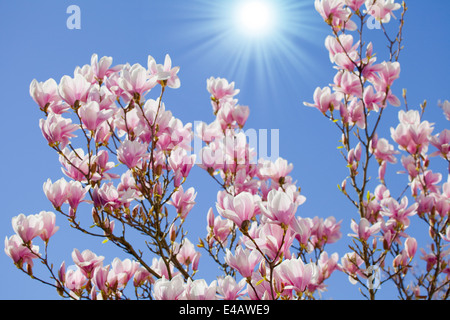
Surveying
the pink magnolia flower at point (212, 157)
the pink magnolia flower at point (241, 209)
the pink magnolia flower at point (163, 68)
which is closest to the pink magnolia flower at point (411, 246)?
the pink magnolia flower at point (212, 157)

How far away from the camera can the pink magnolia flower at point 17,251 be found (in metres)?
2.25

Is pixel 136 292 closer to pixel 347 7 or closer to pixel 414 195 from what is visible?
pixel 414 195

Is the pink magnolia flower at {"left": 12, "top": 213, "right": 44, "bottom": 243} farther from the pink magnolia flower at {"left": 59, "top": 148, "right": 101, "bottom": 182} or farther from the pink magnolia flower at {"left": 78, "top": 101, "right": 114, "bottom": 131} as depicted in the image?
the pink magnolia flower at {"left": 78, "top": 101, "right": 114, "bottom": 131}

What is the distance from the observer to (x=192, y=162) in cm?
271

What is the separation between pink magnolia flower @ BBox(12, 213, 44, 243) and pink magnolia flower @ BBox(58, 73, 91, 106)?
69cm

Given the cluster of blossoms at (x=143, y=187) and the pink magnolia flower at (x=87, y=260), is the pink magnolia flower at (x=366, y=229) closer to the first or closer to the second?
the cluster of blossoms at (x=143, y=187)

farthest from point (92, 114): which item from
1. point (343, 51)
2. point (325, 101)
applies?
point (343, 51)

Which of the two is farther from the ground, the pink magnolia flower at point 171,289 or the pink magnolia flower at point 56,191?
the pink magnolia flower at point 56,191

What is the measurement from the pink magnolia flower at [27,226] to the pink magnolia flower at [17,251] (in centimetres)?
8

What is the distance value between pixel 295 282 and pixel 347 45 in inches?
87.5
